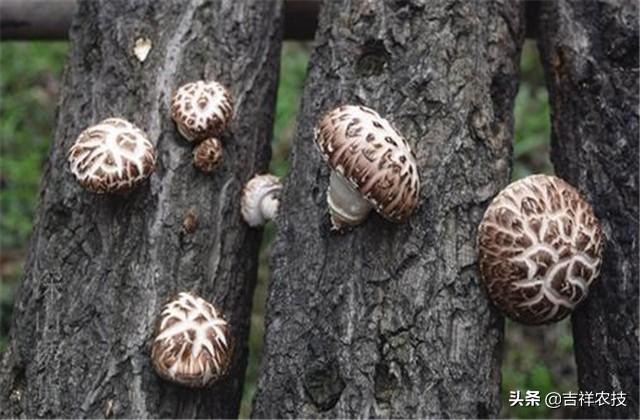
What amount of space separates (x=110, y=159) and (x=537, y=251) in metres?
1.78

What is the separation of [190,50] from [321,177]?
1.00 metres

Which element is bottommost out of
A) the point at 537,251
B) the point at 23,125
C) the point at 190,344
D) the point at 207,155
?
the point at 190,344

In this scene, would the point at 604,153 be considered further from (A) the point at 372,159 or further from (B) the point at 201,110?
(B) the point at 201,110

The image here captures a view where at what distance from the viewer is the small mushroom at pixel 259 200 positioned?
389cm

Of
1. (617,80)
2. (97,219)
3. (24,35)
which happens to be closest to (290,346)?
(97,219)

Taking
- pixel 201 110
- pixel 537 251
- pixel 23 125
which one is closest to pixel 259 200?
pixel 201 110

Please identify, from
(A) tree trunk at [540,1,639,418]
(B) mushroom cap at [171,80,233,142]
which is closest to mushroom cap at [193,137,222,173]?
(B) mushroom cap at [171,80,233,142]

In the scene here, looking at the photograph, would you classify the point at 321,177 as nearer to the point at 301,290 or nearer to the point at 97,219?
the point at 301,290

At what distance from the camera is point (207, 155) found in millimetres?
3828

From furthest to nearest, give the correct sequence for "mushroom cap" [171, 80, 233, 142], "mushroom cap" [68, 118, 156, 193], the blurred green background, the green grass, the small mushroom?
the green grass
the blurred green background
the small mushroom
"mushroom cap" [171, 80, 233, 142]
"mushroom cap" [68, 118, 156, 193]

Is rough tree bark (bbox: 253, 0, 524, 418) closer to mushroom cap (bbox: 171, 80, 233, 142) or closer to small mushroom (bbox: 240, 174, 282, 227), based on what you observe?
small mushroom (bbox: 240, 174, 282, 227)

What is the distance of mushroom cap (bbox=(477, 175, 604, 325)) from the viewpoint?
10.7 feet

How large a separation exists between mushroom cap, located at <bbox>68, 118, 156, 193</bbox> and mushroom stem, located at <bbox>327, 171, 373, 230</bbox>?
0.81m

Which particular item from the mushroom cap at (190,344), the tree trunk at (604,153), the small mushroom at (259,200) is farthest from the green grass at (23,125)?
the tree trunk at (604,153)
